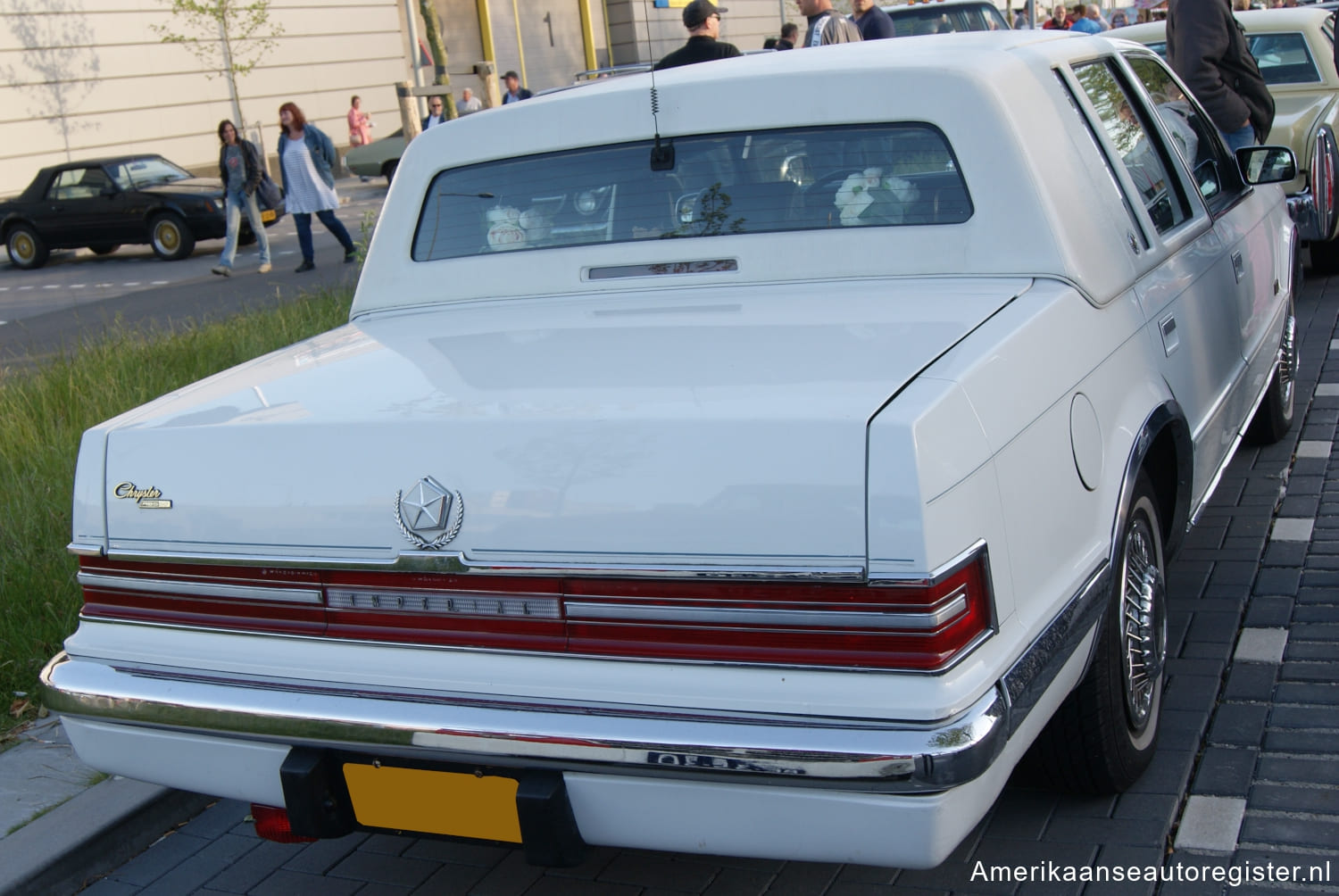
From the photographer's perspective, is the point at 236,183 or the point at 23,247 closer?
the point at 236,183

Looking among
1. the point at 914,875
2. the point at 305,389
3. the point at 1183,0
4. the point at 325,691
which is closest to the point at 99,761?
the point at 325,691

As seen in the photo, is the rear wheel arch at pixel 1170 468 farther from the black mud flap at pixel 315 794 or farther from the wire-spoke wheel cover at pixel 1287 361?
the wire-spoke wheel cover at pixel 1287 361

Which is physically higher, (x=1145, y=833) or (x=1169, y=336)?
(x=1169, y=336)

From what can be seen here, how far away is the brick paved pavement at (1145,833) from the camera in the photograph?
112 inches

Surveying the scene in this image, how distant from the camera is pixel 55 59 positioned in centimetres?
2570

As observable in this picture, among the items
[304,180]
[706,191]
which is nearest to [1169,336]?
[706,191]

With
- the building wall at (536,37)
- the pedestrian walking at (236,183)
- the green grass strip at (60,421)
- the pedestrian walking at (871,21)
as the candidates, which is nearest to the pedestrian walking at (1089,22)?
the pedestrian walking at (871,21)

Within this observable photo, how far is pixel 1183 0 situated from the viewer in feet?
24.3

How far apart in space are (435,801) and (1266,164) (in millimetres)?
3910

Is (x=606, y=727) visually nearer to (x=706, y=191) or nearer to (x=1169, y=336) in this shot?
(x=706, y=191)

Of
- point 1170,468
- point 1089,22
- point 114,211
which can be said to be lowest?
point 1170,468

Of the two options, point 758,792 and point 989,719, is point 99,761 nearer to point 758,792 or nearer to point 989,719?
point 758,792

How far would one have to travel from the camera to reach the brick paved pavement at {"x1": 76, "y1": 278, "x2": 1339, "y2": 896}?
2.85 m

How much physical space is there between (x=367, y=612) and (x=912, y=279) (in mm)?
1464
